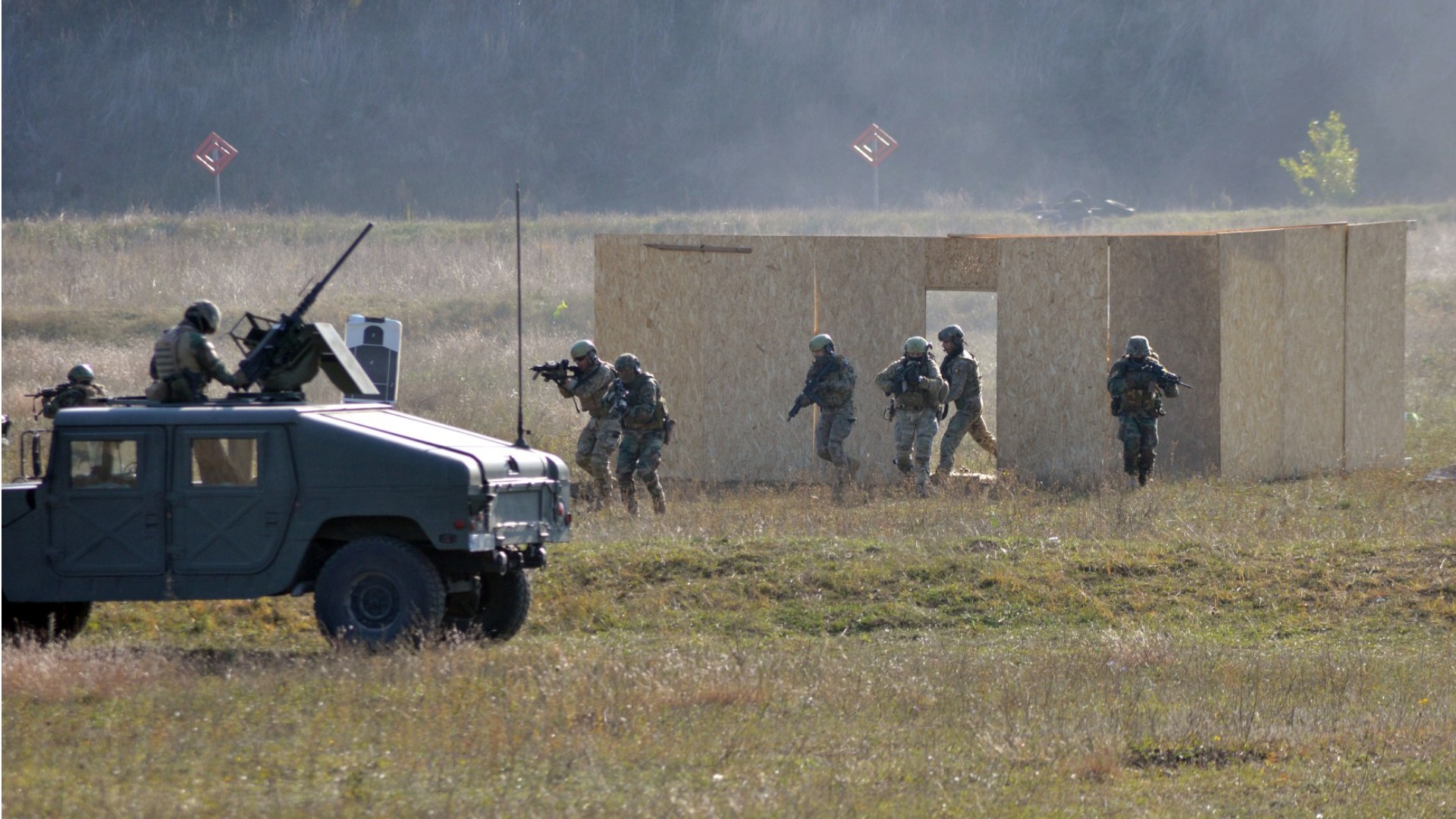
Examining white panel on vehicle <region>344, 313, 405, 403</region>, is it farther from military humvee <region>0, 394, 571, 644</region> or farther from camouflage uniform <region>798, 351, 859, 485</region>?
military humvee <region>0, 394, 571, 644</region>

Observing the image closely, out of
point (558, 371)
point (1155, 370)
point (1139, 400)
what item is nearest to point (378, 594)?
point (558, 371)

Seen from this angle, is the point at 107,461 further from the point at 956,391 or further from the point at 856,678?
the point at 956,391

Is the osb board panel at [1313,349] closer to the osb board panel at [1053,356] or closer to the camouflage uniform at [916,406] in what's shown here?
the osb board panel at [1053,356]

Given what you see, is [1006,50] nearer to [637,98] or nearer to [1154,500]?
[637,98]

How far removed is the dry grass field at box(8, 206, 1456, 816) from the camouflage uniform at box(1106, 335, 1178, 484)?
39cm

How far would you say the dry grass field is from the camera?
6512mm

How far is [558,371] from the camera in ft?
47.4

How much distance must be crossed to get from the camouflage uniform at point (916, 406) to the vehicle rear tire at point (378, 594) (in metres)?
8.09

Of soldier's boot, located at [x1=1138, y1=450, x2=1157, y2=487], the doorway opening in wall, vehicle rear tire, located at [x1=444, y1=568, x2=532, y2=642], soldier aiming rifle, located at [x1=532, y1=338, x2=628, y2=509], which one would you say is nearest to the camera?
vehicle rear tire, located at [x1=444, y1=568, x2=532, y2=642]

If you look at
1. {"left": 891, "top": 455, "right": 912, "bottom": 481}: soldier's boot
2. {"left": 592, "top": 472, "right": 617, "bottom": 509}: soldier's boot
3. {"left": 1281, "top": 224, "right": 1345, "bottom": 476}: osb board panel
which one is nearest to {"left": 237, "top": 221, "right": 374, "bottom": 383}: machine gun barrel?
{"left": 592, "top": 472, "right": 617, "bottom": 509}: soldier's boot

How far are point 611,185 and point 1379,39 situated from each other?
34.0 meters

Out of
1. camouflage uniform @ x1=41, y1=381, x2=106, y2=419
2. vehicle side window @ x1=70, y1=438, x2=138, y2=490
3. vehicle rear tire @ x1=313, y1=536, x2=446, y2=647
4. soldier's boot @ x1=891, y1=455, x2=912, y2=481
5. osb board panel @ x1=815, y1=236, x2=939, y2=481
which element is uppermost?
osb board panel @ x1=815, y1=236, x2=939, y2=481

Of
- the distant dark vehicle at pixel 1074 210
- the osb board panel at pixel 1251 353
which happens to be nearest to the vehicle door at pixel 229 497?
the osb board panel at pixel 1251 353

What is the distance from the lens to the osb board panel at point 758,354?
17.5 m
